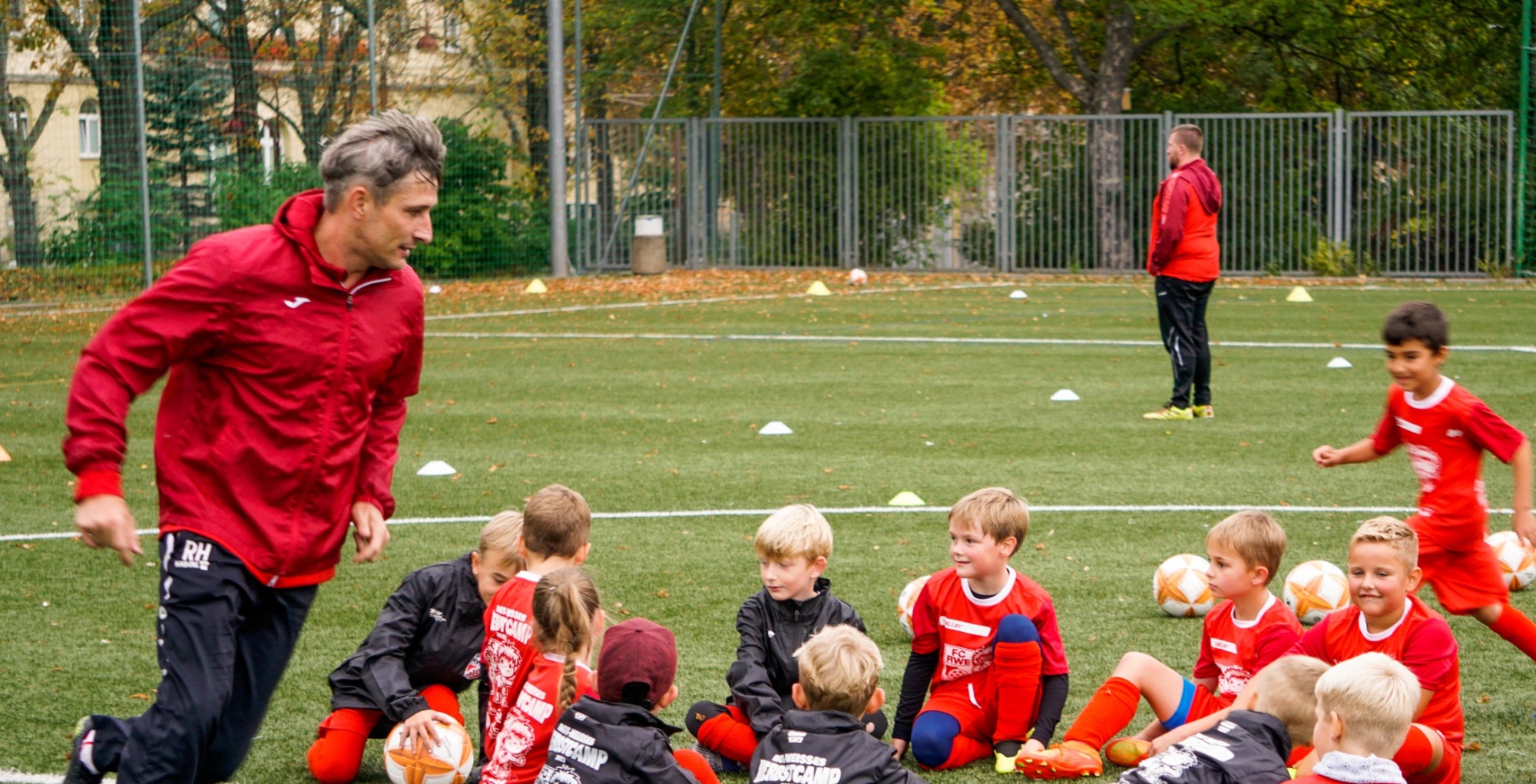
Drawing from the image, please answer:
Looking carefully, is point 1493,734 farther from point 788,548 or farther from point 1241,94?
point 1241,94

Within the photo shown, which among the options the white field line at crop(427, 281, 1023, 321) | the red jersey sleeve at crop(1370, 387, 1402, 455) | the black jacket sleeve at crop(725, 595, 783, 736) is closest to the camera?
the black jacket sleeve at crop(725, 595, 783, 736)

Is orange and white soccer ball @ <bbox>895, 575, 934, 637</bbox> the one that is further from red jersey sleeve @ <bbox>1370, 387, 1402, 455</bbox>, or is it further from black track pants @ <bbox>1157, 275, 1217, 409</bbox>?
black track pants @ <bbox>1157, 275, 1217, 409</bbox>

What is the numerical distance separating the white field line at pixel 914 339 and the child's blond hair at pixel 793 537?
466 inches

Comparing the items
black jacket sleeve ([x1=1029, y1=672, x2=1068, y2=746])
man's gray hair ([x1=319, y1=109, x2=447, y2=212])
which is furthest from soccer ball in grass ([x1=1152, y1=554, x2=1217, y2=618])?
man's gray hair ([x1=319, y1=109, x2=447, y2=212])

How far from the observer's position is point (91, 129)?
880 inches

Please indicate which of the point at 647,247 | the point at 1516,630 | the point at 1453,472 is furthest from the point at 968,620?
the point at 647,247

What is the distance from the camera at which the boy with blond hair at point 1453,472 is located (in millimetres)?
5207

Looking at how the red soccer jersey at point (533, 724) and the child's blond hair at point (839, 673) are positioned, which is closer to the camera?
the child's blond hair at point (839, 673)

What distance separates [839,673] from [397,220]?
59.7 inches

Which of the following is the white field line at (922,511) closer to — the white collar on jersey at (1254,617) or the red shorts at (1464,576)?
the red shorts at (1464,576)

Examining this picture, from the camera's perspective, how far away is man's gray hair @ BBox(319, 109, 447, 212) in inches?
144

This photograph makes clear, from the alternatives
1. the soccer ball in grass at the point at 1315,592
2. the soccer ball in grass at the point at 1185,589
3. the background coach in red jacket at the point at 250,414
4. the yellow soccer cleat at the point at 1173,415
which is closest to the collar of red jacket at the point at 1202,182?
the yellow soccer cleat at the point at 1173,415

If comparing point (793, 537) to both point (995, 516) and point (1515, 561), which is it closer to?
point (995, 516)

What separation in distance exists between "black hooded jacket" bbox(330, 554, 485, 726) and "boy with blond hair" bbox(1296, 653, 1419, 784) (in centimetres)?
237
